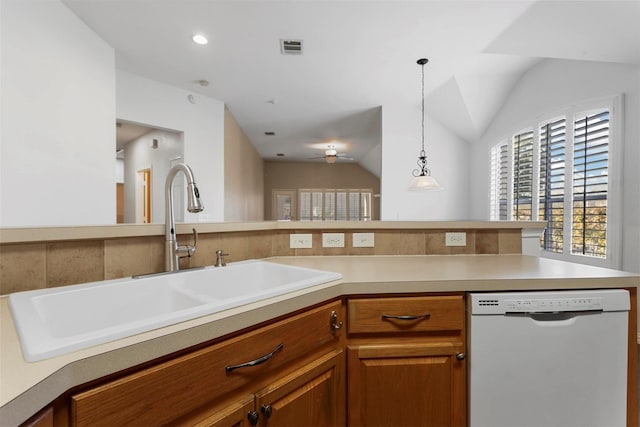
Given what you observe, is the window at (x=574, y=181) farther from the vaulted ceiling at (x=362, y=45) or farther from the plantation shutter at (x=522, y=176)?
the vaulted ceiling at (x=362, y=45)

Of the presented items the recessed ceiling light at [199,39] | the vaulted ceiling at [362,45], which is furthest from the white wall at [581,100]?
the recessed ceiling light at [199,39]

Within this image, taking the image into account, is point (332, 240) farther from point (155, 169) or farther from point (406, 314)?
point (155, 169)

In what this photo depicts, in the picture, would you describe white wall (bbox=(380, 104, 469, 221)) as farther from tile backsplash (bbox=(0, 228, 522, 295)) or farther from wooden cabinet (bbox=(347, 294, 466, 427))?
wooden cabinet (bbox=(347, 294, 466, 427))

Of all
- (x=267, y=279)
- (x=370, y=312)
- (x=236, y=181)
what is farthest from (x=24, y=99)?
(x=236, y=181)

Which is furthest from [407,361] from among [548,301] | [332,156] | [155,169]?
[332,156]

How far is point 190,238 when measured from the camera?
3.86ft

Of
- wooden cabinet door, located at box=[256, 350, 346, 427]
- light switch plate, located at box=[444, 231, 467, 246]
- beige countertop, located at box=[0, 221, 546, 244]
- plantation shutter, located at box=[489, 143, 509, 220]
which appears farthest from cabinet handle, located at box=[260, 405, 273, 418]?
plantation shutter, located at box=[489, 143, 509, 220]

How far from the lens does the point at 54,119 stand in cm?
217

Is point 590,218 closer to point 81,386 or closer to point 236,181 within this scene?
point 81,386

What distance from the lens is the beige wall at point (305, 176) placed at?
30.3 ft

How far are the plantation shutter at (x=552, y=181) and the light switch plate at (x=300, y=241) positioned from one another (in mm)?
2707

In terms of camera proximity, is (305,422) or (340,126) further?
(340,126)

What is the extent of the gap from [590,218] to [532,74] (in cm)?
187

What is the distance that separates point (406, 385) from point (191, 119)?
4.01 meters
